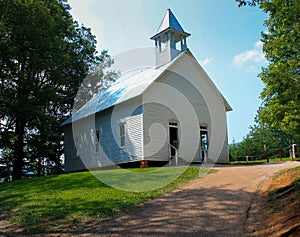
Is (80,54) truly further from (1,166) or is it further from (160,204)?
(160,204)

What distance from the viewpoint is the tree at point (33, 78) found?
24719mm

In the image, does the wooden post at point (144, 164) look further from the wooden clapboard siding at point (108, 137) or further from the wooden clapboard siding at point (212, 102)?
the wooden clapboard siding at point (212, 102)

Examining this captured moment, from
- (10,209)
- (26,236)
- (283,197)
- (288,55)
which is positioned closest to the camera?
(26,236)

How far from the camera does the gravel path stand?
24.4 feet

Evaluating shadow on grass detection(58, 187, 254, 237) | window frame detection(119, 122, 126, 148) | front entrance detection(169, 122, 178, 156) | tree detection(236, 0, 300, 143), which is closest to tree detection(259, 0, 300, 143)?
tree detection(236, 0, 300, 143)

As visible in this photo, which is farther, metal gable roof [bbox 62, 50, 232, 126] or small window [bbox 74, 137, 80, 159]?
small window [bbox 74, 137, 80, 159]

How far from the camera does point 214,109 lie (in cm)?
2306

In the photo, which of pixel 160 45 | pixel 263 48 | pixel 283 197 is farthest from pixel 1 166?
pixel 283 197

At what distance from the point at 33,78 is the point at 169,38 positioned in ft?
41.0

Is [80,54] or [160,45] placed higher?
[80,54]

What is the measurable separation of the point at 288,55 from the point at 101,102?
13.7 metres

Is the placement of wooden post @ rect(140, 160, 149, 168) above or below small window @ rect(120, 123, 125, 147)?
below

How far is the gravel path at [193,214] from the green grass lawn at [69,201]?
0.75 m

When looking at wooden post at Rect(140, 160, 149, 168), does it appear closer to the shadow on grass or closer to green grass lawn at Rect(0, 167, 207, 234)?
green grass lawn at Rect(0, 167, 207, 234)
